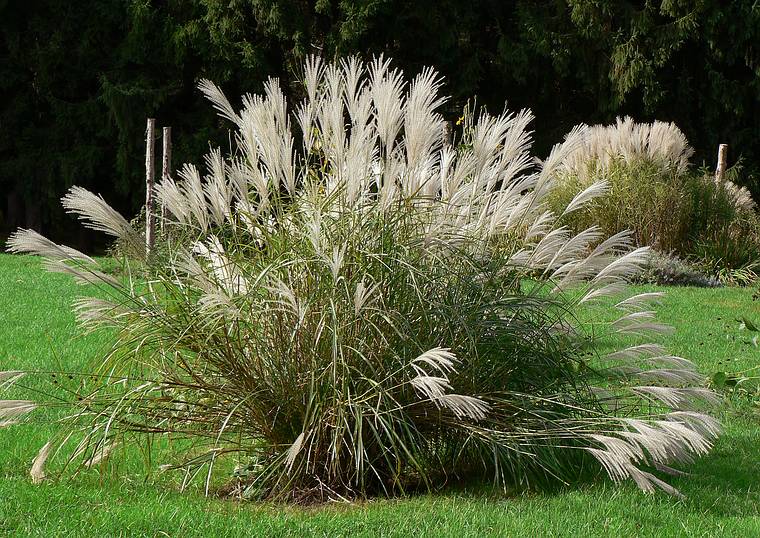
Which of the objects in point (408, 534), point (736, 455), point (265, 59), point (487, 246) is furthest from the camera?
point (265, 59)

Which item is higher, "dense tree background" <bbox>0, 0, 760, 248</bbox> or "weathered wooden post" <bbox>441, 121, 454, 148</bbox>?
"dense tree background" <bbox>0, 0, 760, 248</bbox>

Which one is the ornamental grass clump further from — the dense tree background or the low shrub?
the dense tree background

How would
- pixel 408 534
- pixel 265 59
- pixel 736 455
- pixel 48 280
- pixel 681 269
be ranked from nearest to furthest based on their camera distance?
pixel 408 534
pixel 736 455
pixel 48 280
pixel 681 269
pixel 265 59

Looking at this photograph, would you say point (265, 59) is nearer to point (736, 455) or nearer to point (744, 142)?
point (744, 142)

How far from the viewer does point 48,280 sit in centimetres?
1121

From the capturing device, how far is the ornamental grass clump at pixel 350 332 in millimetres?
4059

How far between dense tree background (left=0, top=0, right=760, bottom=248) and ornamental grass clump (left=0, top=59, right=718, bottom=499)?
16.0 m

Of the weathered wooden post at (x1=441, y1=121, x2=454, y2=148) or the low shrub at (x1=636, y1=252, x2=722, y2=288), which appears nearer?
the weathered wooden post at (x1=441, y1=121, x2=454, y2=148)

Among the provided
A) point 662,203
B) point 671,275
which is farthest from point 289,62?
point 671,275

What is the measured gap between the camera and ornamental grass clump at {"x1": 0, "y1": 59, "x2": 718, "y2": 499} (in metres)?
4.06

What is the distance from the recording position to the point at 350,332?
408cm

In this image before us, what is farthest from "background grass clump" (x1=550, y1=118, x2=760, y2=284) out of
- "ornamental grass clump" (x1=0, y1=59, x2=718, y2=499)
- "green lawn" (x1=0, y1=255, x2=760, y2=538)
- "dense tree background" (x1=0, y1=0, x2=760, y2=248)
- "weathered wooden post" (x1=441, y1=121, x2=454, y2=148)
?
"ornamental grass clump" (x1=0, y1=59, x2=718, y2=499)

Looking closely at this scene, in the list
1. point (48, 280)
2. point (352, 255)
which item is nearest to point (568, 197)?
point (48, 280)

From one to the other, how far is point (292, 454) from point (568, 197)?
Result: 1036 cm
